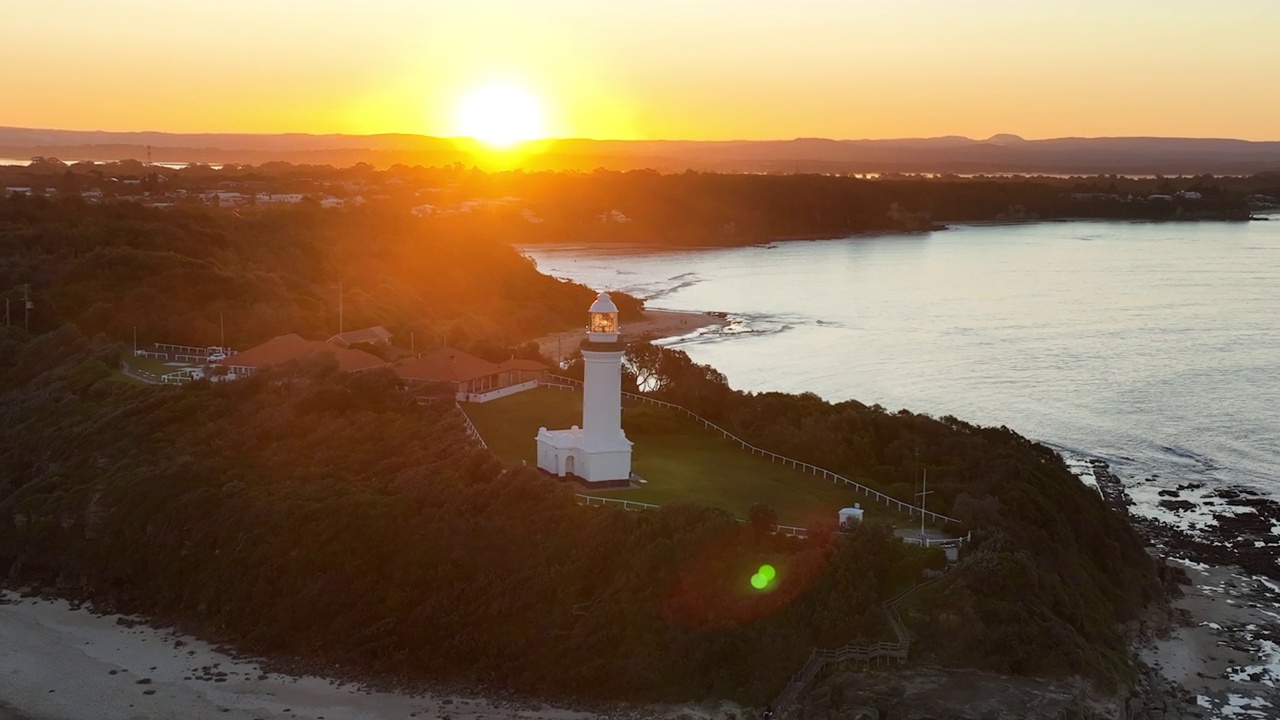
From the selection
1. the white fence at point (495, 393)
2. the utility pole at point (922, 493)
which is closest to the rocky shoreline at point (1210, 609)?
the utility pole at point (922, 493)

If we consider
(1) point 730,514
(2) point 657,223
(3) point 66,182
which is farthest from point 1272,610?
(2) point 657,223

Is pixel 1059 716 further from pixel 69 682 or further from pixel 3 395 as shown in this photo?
pixel 3 395

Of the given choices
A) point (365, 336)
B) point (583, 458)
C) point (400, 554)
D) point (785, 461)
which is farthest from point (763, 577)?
point (365, 336)

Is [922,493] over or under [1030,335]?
over

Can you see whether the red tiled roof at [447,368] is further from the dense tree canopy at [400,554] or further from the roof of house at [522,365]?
the dense tree canopy at [400,554]

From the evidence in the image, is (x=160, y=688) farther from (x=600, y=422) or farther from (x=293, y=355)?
(x=293, y=355)

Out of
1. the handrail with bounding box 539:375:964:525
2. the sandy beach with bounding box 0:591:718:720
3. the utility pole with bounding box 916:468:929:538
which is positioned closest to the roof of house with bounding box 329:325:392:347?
the handrail with bounding box 539:375:964:525

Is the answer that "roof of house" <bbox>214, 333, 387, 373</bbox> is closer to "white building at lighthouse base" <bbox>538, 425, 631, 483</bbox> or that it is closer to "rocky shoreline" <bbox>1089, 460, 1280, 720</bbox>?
"white building at lighthouse base" <bbox>538, 425, 631, 483</bbox>
